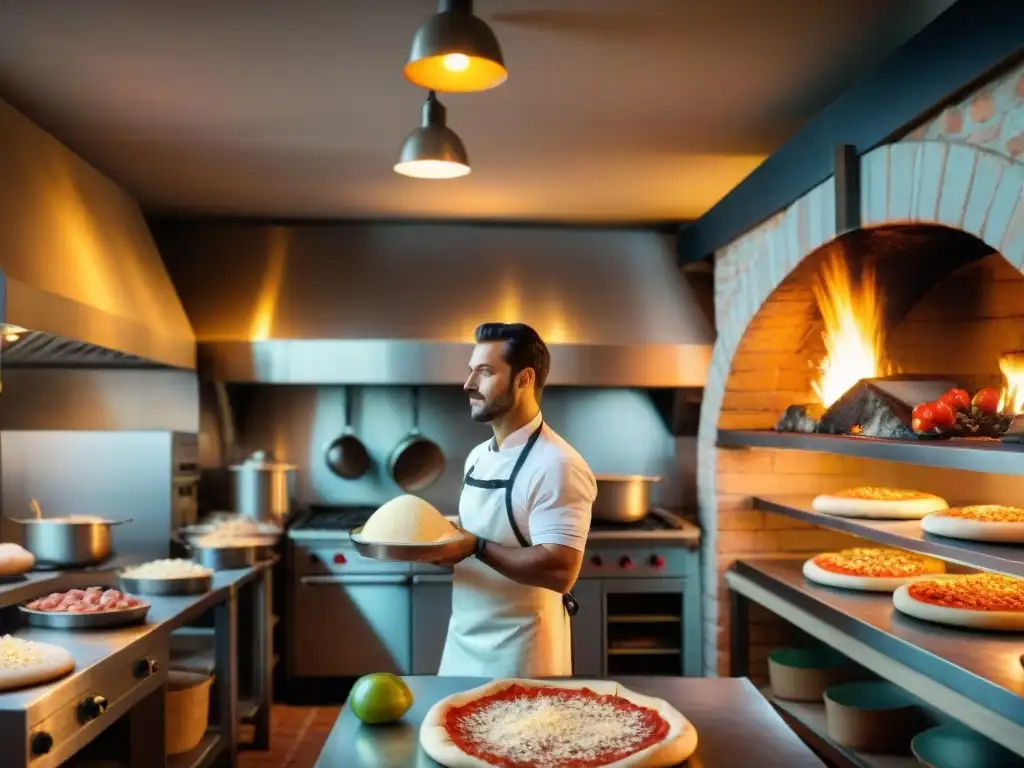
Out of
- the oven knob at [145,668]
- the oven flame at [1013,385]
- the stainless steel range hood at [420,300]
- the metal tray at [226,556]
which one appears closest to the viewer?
the oven knob at [145,668]

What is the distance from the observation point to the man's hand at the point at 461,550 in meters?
2.46

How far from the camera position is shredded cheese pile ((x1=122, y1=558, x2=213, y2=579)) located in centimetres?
348

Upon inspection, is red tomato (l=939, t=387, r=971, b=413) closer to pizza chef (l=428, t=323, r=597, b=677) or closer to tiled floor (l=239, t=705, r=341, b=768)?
pizza chef (l=428, t=323, r=597, b=677)

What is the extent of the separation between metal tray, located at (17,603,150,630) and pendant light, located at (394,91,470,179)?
1.55 m

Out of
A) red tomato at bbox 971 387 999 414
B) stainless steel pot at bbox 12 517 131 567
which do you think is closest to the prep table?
red tomato at bbox 971 387 999 414

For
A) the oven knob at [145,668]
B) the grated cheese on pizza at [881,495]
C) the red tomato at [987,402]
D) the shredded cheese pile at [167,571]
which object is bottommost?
the oven knob at [145,668]

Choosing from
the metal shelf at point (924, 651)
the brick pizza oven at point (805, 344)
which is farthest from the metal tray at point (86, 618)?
the brick pizza oven at point (805, 344)

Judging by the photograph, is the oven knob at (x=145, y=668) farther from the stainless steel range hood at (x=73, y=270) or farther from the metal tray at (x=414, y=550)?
the stainless steel range hood at (x=73, y=270)

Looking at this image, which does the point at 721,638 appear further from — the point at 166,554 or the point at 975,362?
the point at 166,554

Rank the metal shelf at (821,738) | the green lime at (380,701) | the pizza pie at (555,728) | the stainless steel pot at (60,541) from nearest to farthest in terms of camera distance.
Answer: the pizza pie at (555,728), the green lime at (380,701), the metal shelf at (821,738), the stainless steel pot at (60,541)

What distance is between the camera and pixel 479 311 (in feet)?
16.8

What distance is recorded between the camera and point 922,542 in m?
2.80

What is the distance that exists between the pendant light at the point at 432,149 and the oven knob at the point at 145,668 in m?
1.60

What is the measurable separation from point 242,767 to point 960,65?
3.65 meters
